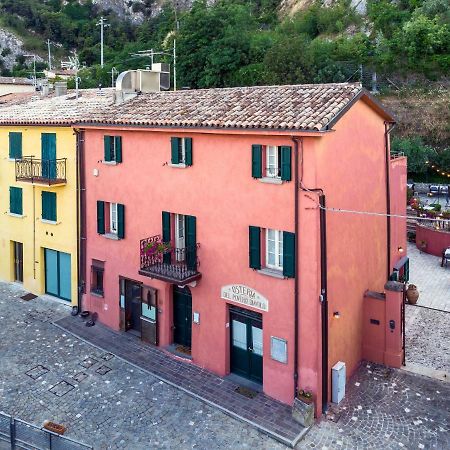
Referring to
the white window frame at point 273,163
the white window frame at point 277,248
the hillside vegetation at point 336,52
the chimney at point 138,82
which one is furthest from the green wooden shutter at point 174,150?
the hillside vegetation at point 336,52

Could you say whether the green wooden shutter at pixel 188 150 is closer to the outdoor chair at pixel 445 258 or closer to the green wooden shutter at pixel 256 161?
the green wooden shutter at pixel 256 161

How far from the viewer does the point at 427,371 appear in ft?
49.2

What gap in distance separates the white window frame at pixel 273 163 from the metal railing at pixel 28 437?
7788mm

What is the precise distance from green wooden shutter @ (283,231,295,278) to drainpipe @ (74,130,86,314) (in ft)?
28.6

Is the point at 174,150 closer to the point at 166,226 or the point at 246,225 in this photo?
the point at 166,226

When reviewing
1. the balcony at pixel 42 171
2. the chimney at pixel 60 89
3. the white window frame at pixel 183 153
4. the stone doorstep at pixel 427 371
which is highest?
the chimney at pixel 60 89

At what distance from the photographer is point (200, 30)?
50.5m

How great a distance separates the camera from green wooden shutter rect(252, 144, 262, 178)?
13467 mm

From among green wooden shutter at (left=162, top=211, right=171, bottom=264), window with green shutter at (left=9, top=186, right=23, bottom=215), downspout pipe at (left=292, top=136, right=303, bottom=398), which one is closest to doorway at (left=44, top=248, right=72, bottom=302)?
window with green shutter at (left=9, top=186, right=23, bottom=215)

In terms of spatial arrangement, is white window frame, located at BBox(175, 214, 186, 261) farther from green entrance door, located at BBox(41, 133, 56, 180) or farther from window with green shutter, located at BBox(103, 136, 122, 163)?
green entrance door, located at BBox(41, 133, 56, 180)

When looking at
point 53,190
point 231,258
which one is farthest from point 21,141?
point 231,258

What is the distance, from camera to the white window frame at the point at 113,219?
18.1 metres

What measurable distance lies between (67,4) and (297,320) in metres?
97.5

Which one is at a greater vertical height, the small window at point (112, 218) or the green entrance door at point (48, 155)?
the green entrance door at point (48, 155)
